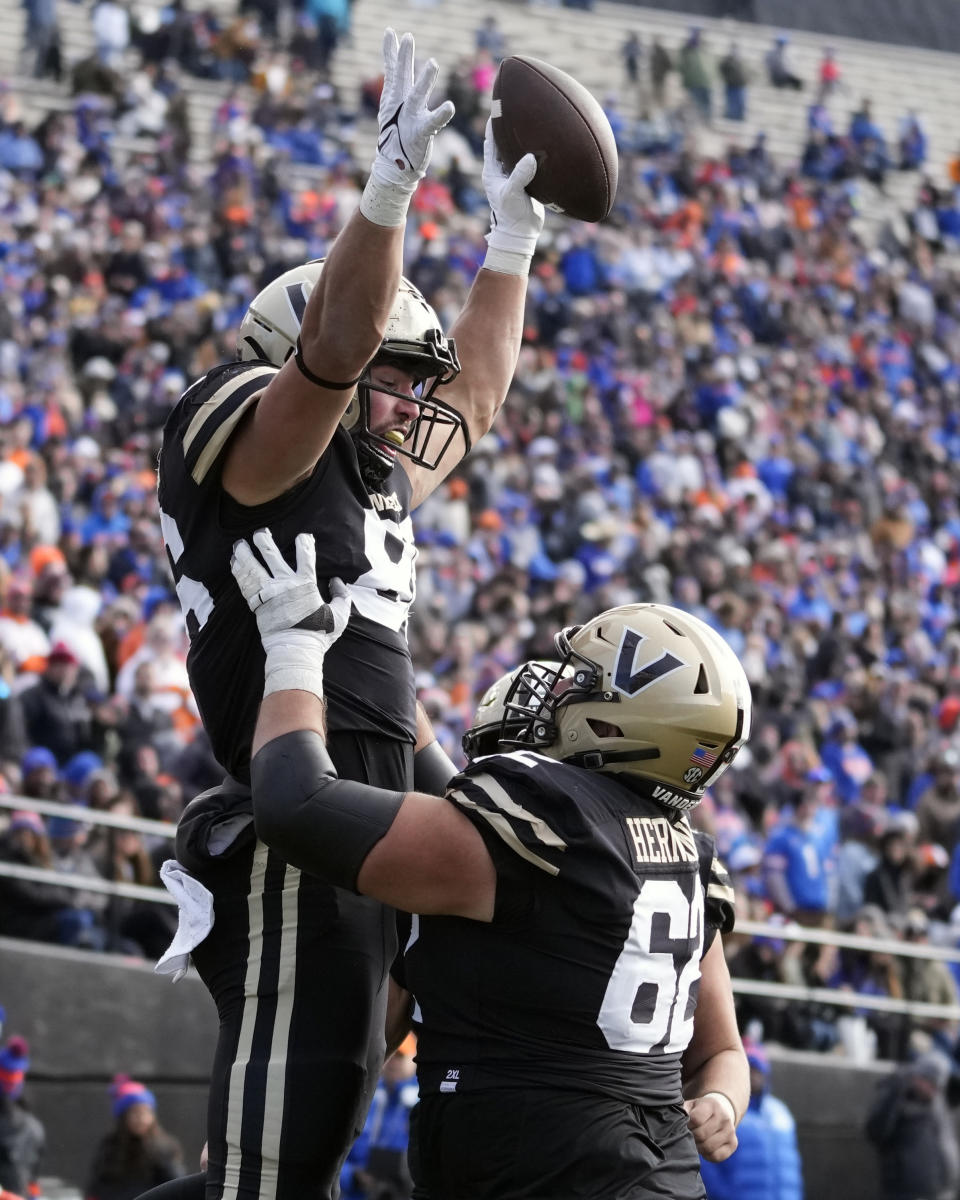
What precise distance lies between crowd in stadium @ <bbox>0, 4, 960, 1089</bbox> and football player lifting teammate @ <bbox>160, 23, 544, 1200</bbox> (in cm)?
539

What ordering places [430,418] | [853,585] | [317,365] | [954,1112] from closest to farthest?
[317,365], [430,418], [954,1112], [853,585]

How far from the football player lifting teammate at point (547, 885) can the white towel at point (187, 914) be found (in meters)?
0.31

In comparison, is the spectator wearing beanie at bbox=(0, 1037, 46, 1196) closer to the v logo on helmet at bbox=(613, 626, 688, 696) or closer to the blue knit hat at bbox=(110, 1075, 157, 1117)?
the blue knit hat at bbox=(110, 1075, 157, 1117)

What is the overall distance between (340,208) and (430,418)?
13.3 meters

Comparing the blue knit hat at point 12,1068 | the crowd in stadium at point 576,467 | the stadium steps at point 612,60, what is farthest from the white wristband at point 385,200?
the stadium steps at point 612,60

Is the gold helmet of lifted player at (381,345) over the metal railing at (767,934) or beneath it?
over

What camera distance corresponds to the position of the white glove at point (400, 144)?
3051mm

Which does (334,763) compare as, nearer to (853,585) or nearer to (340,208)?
(853,585)

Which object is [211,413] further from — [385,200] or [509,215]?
[509,215]

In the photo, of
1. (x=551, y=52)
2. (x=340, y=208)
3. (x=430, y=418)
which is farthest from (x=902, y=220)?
(x=430, y=418)

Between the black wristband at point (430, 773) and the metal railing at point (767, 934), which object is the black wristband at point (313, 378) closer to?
the black wristband at point (430, 773)

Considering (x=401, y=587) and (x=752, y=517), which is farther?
(x=752, y=517)

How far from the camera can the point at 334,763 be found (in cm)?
328

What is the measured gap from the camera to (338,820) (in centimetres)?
301
